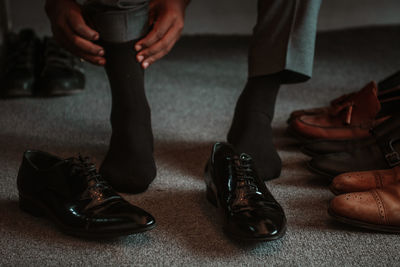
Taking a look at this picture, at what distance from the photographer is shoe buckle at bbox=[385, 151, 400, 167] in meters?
0.79

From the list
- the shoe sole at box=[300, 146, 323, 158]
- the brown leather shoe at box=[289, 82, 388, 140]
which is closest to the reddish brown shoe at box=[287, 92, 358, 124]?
the brown leather shoe at box=[289, 82, 388, 140]

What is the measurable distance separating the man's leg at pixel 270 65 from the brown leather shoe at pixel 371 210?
0.19 metres

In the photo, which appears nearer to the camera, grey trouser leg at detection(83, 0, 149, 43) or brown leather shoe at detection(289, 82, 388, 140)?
grey trouser leg at detection(83, 0, 149, 43)

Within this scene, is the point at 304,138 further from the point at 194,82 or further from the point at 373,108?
the point at 194,82

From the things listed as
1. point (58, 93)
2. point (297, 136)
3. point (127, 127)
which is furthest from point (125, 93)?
point (58, 93)

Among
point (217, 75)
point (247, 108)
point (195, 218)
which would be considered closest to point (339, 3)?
point (217, 75)

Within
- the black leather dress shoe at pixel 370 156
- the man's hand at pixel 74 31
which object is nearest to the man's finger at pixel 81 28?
the man's hand at pixel 74 31

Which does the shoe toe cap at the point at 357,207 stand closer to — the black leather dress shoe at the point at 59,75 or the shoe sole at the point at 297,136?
the shoe sole at the point at 297,136

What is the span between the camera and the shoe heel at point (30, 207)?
0.73m

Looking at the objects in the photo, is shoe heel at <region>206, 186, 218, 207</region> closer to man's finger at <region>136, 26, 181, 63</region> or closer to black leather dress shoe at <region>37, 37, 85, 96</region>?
man's finger at <region>136, 26, 181, 63</region>

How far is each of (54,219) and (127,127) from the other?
8.9 inches

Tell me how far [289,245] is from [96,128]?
2.03 ft

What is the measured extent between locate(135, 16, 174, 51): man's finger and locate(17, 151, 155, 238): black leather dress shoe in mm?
256

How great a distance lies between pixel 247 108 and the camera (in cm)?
88
